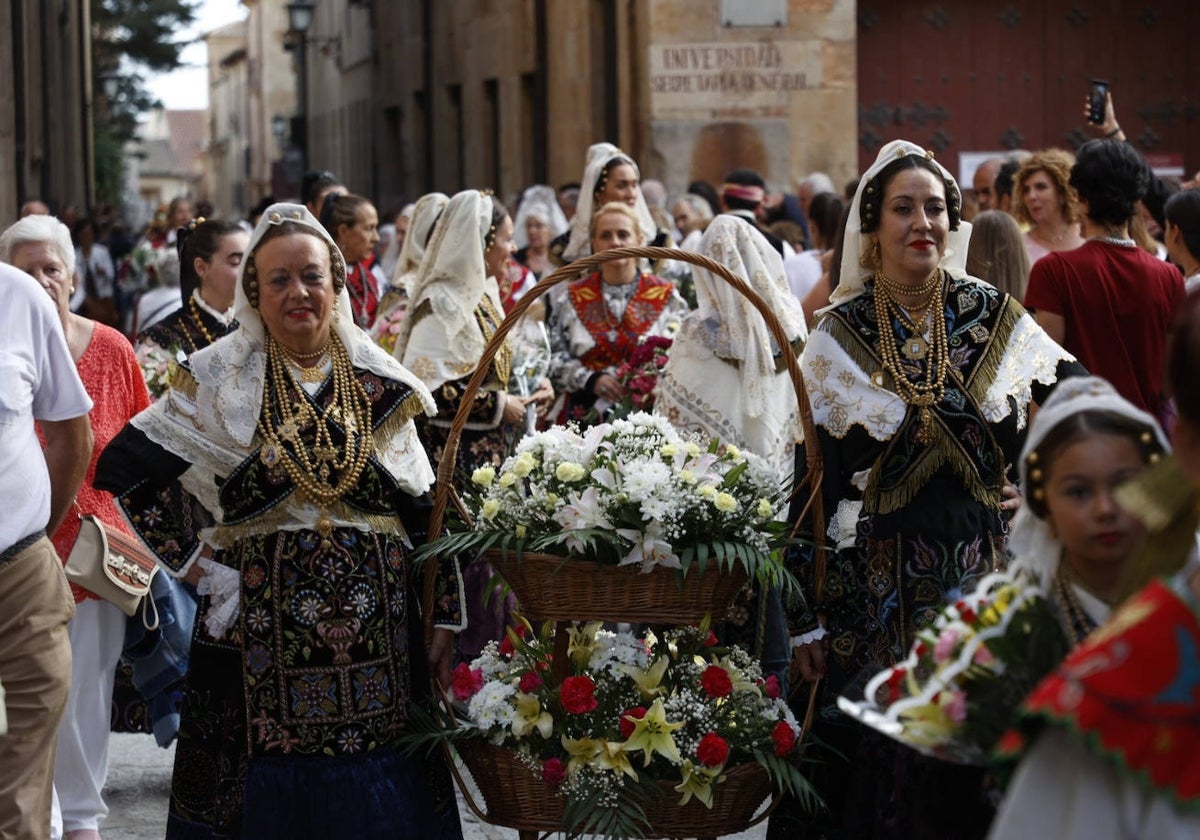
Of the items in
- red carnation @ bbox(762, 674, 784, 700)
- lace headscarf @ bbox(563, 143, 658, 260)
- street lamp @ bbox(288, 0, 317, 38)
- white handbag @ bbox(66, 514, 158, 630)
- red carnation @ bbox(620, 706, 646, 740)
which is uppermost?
street lamp @ bbox(288, 0, 317, 38)

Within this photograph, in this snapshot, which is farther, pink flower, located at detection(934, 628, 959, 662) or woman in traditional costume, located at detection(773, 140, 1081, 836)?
woman in traditional costume, located at detection(773, 140, 1081, 836)

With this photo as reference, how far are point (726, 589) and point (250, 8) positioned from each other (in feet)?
263

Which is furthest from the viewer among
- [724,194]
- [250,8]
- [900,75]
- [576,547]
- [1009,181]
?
[250,8]

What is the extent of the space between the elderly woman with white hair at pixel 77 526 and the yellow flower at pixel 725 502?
88.7 inches

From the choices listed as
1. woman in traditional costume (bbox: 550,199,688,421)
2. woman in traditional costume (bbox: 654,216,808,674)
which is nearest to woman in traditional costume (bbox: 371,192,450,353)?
woman in traditional costume (bbox: 550,199,688,421)

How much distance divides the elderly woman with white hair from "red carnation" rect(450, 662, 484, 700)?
160cm

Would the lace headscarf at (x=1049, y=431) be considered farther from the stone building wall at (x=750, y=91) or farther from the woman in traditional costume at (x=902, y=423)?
the stone building wall at (x=750, y=91)

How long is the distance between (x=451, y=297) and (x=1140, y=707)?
609 centimetres

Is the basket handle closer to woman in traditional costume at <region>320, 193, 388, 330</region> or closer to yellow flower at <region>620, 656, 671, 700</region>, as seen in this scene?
yellow flower at <region>620, 656, 671, 700</region>

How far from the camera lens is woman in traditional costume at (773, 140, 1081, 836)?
5.12 metres

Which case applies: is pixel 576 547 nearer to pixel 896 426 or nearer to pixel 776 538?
pixel 776 538

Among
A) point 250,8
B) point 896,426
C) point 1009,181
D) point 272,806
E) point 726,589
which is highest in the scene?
point 250,8

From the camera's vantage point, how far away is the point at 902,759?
4.57 meters

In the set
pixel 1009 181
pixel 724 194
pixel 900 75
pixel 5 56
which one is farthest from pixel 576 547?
pixel 5 56
